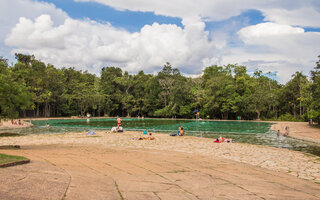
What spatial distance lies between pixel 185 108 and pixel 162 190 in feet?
179

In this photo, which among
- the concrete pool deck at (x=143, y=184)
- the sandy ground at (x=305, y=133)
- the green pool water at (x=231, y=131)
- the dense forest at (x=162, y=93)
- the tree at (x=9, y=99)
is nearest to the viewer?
the concrete pool deck at (x=143, y=184)

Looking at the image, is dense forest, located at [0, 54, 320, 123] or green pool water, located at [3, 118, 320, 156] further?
dense forest, located at [0, 54, 320, 123]

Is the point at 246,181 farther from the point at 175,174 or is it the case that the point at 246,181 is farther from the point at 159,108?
the point at 159,108

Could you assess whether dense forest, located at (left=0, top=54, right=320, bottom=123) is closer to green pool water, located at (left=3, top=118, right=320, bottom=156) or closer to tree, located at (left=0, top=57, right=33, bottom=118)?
green pool water, located at (left=3, top=118, right=320, bottom=156)

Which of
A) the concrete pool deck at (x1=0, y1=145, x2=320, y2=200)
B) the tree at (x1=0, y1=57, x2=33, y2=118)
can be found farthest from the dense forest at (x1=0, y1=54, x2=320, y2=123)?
the concrete pool deck at (x1=0, y1=145, x2=320, y2=200)

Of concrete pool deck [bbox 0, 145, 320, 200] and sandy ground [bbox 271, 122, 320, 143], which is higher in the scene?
concrete pool deck [bbox 0, 145, 320, 200]

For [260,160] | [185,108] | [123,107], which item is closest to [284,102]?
[185,108]

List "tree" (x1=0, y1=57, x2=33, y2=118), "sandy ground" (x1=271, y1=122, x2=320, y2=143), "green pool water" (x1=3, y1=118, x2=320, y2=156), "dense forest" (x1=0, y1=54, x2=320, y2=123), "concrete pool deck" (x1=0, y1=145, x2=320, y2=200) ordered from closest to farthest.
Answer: "concrete pool deck" (x1=0, y1=145, x2=320, y2=200)
"tree" (x1=0, y1=57, x2=33, y2=118)
"green pool water" (x1=3, y1=118, x2=320, y2=156)
"sandy ground" (x1=271, y1=122, x2=320, y2=143)
"dense forest" (x1=0, y1=54, x2=320, y2=123)

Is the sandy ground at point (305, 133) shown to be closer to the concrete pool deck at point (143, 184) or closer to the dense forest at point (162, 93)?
the dense forest at point (162, 93)

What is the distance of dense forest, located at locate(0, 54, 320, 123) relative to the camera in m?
51.1

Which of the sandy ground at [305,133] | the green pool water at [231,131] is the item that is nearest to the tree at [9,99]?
the green pool water at [231,131]

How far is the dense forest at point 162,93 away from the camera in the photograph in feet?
→ 168

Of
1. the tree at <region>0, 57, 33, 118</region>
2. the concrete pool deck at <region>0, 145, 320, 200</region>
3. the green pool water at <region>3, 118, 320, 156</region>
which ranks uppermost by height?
the tree at <region>0, 57, 33, 118</region>

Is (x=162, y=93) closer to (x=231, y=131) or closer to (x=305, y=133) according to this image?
(x=231, y=131)
